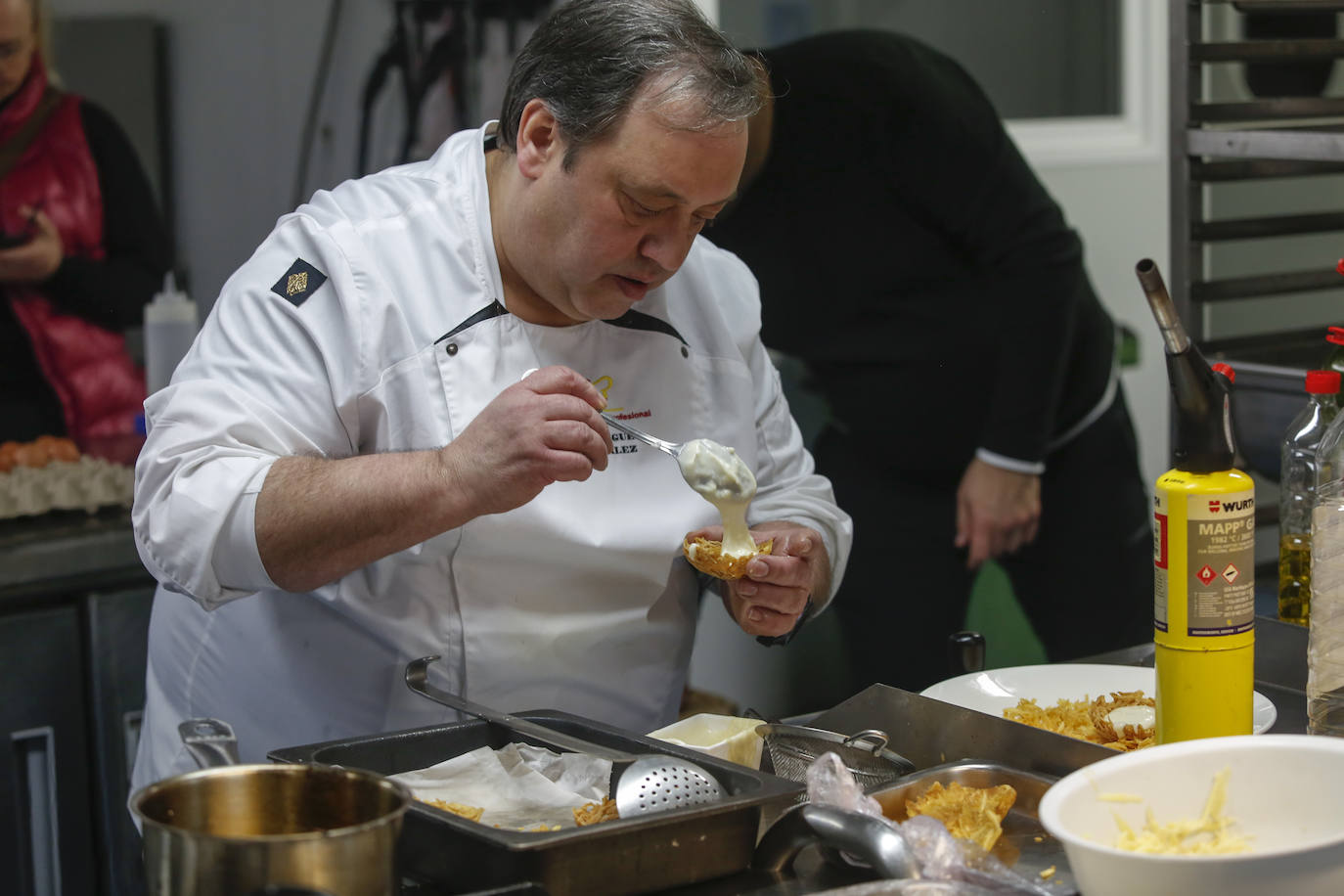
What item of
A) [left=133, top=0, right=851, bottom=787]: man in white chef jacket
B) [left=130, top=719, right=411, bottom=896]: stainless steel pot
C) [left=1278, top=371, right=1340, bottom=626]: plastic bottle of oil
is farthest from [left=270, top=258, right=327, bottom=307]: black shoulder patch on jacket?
[left=1278, top=371, right=1340, bottom=626]: plastic bottle of oil

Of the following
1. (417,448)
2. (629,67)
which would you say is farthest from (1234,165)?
(417,448)

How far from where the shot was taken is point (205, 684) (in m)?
1.89

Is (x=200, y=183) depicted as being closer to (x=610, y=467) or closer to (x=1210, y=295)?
(x=610, y=467)

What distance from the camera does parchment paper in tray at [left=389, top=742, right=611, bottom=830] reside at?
4.37 feet

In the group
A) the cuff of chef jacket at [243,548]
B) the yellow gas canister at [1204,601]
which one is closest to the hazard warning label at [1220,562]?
the yellow gas canister at [1204,601]

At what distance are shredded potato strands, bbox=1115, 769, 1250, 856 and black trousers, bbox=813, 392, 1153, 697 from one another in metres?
2.40

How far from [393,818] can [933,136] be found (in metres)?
2.47

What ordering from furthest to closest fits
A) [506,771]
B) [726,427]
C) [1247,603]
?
1. [726,427]
2. [506,771]
3. [1247,603]

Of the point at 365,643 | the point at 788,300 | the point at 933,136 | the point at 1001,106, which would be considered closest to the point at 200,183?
the point at 788,300

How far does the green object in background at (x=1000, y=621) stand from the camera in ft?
12.4

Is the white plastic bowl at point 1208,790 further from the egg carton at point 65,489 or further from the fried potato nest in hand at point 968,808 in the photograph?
the egg carton at point 65,489

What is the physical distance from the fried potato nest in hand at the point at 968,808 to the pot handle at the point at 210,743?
1.93ft

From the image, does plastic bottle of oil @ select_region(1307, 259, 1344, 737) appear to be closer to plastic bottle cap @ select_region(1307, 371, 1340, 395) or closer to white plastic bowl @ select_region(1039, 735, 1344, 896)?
plastic bottle cap @ select_region(1307, 371, 1340, 395)

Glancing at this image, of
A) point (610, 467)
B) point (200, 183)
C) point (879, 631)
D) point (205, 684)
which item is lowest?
point (879, 631)
